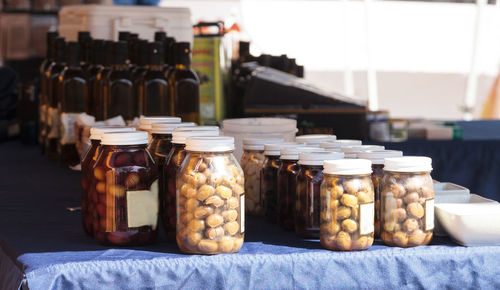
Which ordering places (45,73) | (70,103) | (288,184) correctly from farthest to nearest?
(45,73)
(70,103)
(288,184)

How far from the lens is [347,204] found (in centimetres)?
112

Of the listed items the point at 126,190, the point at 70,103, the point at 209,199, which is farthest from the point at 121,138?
the point at 70,103

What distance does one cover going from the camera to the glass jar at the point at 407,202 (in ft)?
3.81

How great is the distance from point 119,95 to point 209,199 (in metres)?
1.07

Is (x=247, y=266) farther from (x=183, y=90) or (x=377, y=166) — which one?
(x=183, y=90)

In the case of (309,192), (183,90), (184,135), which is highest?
(183,90)

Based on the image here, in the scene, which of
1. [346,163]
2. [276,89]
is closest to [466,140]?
[276,89]

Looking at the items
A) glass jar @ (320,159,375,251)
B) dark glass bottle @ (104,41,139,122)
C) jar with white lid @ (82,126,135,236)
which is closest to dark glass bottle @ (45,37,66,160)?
dark glass bottle @ (104,41,139,122)

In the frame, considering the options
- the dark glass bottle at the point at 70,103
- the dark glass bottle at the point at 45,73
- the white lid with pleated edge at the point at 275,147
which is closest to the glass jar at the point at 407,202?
the white lid with pleated edge at the point at 275,147

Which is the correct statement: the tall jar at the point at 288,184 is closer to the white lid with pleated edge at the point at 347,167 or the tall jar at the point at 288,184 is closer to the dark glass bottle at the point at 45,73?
the white lid with pleated edge at the point at 347,167

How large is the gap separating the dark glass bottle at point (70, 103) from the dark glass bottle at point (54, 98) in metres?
0.09

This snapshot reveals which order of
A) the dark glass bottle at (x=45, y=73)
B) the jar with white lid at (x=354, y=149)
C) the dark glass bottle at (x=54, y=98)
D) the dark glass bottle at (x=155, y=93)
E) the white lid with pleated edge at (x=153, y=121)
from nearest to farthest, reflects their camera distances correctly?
the jar with white lid at (x=354, y=149)
the white lid with pleated edge at (x=153, y=121)
the dark glass bottle at (x=155, y=93)
the dark glass bottle at (x=54, y=98)
the dark glass bottle at (x=45, y=73)

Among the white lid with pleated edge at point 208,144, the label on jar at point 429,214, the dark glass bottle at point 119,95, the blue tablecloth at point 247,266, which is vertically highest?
the dark glass bottle at point 119,95

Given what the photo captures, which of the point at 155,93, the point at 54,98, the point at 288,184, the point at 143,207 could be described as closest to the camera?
the point at 143,207
